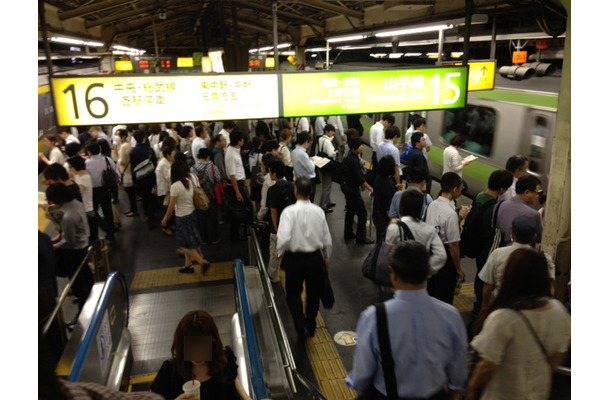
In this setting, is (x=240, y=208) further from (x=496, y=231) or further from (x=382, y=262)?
(x=496, y=231)

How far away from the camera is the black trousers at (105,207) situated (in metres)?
6.76

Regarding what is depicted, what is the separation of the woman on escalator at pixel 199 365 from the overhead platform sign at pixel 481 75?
4.92 meters

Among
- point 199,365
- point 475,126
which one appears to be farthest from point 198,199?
point 475,126

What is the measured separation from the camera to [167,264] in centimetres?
643

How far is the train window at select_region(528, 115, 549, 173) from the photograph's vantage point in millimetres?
6859

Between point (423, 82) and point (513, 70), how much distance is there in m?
4.22

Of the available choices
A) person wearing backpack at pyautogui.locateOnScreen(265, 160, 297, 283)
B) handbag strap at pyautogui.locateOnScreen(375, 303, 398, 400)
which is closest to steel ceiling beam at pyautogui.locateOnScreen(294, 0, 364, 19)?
person wearing backpack at pyautogui.locateOnScreen(265, 160, 297, 283)

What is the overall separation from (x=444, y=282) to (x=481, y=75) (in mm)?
3115

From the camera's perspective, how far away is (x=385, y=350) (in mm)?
2141

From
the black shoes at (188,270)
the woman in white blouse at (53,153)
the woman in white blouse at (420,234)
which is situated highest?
the woman in white blouse at (53,153)

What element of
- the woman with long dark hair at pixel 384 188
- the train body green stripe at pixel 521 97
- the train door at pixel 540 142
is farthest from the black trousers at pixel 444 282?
the train body green stripe at pixel 521 97

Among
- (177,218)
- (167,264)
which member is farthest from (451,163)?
(167,264)

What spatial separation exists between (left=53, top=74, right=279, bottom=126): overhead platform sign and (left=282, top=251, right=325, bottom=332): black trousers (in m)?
1.47

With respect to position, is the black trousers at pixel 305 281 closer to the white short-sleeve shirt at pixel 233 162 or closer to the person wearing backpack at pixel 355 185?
the person wearing backpack at pixel 355 185
